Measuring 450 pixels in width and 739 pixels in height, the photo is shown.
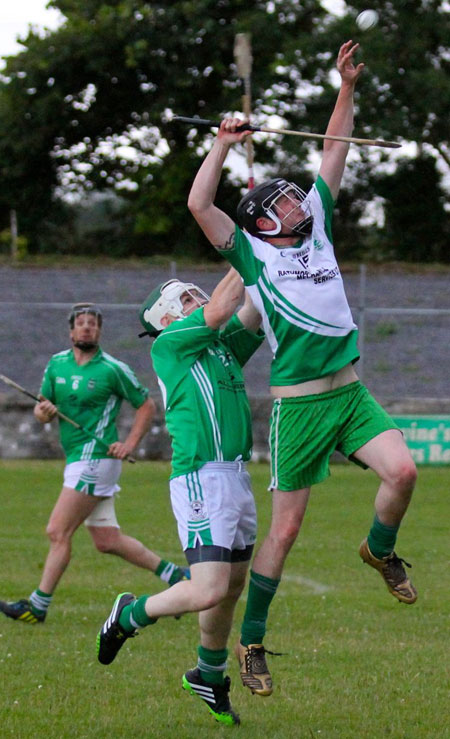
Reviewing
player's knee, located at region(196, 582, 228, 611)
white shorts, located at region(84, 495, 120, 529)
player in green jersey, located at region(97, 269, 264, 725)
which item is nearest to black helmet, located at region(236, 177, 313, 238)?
player in green jersey, located at region(97, 269, 264, 725)

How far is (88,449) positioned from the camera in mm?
8758

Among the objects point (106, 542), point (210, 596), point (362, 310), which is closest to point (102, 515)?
point (106, 542)

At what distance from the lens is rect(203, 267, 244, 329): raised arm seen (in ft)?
18.1

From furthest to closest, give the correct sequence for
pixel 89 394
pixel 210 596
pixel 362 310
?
pixel 362 310, pixel 89 394, pixel 210 596

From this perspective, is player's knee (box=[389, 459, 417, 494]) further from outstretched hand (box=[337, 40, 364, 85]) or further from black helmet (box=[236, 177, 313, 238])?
outstretched hand (box=[337, 40, 364, 85])

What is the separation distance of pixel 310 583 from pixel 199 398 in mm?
4582

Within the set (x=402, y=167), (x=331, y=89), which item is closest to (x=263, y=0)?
(x=331, y=89)

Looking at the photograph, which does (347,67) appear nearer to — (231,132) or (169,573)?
(231,132)

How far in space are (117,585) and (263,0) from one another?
23.7 meters

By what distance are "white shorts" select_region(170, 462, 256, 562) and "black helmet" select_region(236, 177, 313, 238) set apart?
3.85 feet

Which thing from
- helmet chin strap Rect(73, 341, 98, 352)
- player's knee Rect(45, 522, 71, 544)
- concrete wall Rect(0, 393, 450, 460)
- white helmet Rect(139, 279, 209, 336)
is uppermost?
white helmet Rect(139, 279, 209, 336)

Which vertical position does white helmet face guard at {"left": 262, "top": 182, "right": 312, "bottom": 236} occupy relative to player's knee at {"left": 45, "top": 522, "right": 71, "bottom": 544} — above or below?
above

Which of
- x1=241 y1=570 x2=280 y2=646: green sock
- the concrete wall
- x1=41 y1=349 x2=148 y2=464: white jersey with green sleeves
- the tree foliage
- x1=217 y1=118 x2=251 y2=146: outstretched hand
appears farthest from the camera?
the tree foliage

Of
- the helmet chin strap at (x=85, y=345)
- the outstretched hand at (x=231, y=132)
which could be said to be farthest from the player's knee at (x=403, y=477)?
the helmet chin strap at (x=85, y=345)
